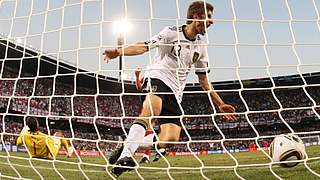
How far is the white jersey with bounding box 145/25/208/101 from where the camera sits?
352 centimetres

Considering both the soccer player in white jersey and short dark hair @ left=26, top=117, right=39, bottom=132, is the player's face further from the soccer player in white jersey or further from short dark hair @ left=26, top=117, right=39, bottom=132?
short dark hair @ left=26, top=117, right=39, bottom=132

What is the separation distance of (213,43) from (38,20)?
1.56 meters

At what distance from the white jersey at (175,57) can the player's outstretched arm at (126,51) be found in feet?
0.69

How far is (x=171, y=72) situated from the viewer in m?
3.61

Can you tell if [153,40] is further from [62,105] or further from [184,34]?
[62,105]

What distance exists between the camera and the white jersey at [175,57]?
3.52 m

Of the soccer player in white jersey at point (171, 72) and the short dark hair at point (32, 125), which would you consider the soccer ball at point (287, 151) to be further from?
the short dark hair at point (32, 125)

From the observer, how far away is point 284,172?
453 centimetres

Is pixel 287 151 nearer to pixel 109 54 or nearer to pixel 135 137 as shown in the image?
pixel 135 137

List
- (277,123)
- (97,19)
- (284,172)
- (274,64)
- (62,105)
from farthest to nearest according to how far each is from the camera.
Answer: (277,123) → (62,105) → (284,172) → (97,19) → (274,64)

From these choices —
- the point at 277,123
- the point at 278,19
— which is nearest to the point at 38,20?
the point at 278,19

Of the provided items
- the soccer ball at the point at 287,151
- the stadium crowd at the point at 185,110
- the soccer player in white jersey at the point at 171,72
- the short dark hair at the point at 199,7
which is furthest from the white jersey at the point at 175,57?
the stadium crowd at the point at 185,110

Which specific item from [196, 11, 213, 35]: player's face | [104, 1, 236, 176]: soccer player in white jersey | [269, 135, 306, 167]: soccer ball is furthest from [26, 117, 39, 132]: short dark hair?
[269, 135, 306, 167]: soccer ball

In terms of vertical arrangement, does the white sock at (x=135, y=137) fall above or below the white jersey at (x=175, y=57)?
below
